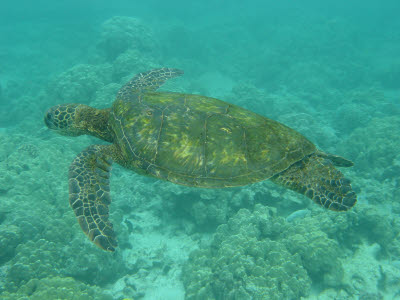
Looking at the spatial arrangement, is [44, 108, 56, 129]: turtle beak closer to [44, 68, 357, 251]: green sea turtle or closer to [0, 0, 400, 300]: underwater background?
[44, 68, 357, 251]: green sea turtle

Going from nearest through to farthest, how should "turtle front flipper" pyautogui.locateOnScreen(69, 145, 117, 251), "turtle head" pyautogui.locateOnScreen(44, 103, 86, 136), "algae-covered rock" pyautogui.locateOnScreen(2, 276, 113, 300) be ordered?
"turtle front flipper" pyautogui.locateOnScreen(69, 145, 117, 251)
"algae-covered rock" pyautogui.locateOnScreen(2, 276, 113, 300)
"turtle head" pyautogui.locateOnScreen(44, 103, 86, 136)

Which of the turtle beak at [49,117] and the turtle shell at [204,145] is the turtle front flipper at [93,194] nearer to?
the turtle shell at [204,145]

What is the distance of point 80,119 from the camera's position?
4.71m

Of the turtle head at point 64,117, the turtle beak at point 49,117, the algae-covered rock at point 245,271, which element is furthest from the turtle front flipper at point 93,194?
the algae-covered rock at point 245,271

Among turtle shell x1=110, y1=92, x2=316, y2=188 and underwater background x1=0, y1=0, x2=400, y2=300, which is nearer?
turtle shell x1=110, y1=92, x2=316, y2=188

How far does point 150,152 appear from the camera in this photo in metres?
3.70

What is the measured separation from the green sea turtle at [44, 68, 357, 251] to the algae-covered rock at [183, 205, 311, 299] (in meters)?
2.52

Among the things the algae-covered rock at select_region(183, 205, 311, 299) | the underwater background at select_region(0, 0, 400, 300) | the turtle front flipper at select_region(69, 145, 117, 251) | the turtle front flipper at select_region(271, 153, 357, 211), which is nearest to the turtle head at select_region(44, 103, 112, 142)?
the turtle front flipper at select_region(69, 145, 117, 251)

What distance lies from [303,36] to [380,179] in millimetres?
28611

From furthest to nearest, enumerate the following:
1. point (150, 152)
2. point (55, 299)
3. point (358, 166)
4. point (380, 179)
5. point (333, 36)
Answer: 1. point (333, 36)
2. point (358, 166)
3. point (380, 179)
4. point (55, 299)
5. point (150, 152)

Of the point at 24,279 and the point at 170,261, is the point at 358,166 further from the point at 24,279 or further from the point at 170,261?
the point at 24,279

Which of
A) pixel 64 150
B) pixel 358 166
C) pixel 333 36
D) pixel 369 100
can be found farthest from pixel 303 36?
pixel 64 150

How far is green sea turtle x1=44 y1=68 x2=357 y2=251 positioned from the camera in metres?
3.54

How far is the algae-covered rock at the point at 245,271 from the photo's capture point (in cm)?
491
